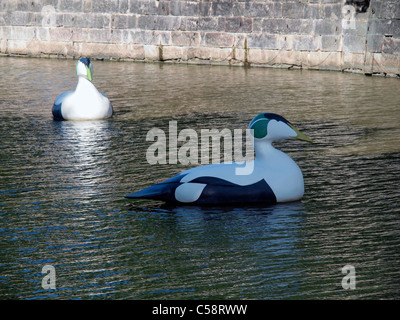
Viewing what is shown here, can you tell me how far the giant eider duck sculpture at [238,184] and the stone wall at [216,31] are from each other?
30.0 feet

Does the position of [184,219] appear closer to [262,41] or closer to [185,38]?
[262,41]

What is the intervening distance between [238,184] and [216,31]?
1157 centimetres

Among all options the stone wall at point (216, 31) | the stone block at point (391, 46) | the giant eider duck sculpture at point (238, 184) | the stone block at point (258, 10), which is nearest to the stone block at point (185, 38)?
the stone wall at point (216, 31)

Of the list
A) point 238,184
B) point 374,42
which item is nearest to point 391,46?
point 374,42

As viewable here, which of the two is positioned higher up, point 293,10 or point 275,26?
point 293,10

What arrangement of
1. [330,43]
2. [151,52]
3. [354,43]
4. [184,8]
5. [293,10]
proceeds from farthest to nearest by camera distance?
1. [151,52]
2. [184,8]
3. [293,10]
4. [330,43]
5. [354,43]

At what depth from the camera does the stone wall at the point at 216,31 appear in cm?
1527

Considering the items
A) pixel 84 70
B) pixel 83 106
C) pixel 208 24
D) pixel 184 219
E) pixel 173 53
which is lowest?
pixel 184 219

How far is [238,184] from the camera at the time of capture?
6070 mm

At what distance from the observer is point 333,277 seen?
4625 millimetres

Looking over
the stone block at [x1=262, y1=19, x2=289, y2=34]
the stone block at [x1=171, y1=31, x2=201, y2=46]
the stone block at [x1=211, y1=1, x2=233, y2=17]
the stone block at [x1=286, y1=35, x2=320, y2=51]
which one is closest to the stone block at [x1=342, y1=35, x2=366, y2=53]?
the stone block at [x1=286, y1=35, x2=320, y2=51]
